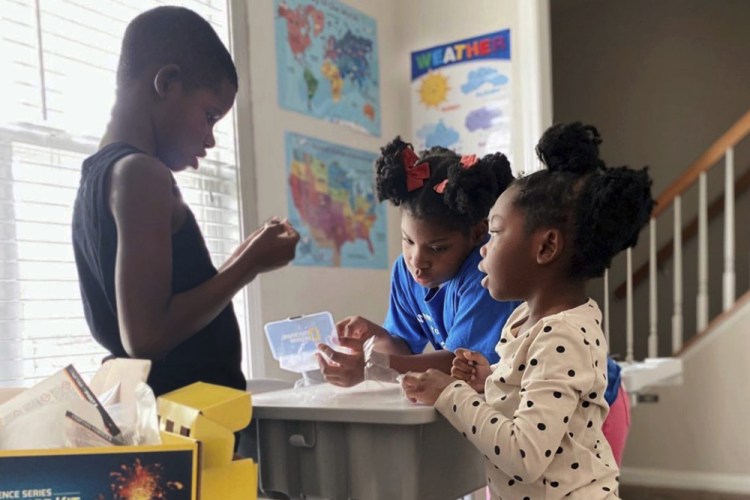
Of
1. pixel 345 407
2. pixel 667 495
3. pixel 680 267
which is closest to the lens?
pixel 345 407

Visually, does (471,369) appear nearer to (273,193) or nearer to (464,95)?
(273,193)

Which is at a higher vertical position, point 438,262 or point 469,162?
point 469,162

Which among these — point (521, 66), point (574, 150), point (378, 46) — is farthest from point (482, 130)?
point (574, 150)

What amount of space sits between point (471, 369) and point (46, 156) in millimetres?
947

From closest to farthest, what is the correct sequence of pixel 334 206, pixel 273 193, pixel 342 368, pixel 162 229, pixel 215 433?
1. pixel 215 433
2. pixel 162 229
3. pixel 342 368
4. pixel 273 193
5. pixel 334 206

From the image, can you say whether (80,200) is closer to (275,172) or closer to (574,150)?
(574,150)

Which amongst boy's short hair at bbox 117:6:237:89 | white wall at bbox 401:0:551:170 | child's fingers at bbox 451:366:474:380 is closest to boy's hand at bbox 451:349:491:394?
child's fingers at bbox 451:366:474:380

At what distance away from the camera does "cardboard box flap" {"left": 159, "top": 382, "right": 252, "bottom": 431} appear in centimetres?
57

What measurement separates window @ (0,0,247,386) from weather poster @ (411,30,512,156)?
116cm

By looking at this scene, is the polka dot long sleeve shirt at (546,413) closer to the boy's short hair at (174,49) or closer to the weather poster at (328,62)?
the boy's short hair at (174,49)

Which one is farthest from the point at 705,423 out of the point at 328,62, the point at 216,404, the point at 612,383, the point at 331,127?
the point at 216,404

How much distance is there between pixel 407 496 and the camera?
78 cm

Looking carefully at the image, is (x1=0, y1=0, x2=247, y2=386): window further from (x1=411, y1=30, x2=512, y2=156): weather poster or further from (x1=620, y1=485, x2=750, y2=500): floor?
(x1=620, y1=485, x2=750, y2=500): floor

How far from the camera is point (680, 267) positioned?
3072 millimetres
